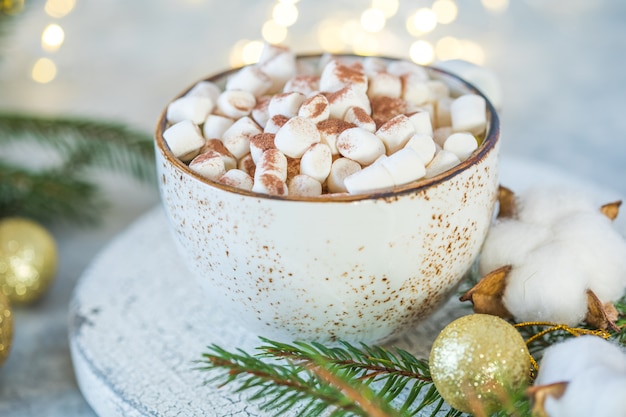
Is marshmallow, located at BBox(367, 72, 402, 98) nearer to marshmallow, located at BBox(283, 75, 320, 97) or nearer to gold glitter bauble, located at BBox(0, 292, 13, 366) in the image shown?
marshmallow, located at BBox(283, 75, 320, 97)

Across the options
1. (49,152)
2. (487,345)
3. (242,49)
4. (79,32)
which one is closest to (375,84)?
(487,345)

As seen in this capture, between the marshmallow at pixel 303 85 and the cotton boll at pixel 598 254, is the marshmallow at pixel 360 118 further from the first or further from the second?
the cotton boll at pixel 598 254

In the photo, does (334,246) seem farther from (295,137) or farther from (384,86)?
(384,86)

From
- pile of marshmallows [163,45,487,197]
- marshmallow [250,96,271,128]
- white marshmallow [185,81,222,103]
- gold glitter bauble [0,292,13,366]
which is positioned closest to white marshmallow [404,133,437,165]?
pile of marshmallows [163,45,487,197]

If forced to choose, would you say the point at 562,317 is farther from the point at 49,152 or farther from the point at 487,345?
the point at 49,152

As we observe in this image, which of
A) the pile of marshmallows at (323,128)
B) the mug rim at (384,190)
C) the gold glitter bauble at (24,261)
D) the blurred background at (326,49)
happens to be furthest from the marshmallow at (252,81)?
the blurred background at (326,49)
